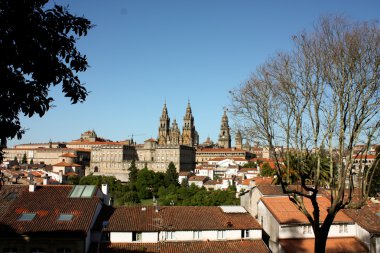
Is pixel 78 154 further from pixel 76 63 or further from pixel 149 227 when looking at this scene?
pixel 76 63

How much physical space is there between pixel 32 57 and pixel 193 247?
14.5 m

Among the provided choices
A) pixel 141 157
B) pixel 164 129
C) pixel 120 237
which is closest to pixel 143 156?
pixel 141 157

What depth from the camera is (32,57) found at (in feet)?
21.4

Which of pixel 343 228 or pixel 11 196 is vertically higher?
pixel 11 196

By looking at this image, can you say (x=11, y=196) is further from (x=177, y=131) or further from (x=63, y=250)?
(x=177, y=131)

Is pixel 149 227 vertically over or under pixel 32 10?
under

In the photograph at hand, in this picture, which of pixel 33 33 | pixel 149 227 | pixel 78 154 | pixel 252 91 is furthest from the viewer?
pixel 78 154

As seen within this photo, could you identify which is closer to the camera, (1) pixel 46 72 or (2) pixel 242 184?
(1) pixel 46 72

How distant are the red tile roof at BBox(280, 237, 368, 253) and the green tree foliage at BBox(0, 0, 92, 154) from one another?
15.8m

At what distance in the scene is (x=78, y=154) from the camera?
413 ft

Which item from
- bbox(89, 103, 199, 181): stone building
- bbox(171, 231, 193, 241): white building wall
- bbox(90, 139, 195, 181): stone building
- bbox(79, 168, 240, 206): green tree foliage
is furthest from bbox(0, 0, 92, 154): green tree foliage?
bbox(90, 139, 195, 181): stone building

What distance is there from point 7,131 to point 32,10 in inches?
81.3

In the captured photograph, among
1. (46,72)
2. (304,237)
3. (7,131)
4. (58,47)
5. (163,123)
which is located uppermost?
(163,123)

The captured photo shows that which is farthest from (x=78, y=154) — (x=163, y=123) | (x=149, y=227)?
(x=149, y=227)
